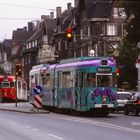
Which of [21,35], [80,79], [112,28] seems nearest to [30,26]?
[21,35]

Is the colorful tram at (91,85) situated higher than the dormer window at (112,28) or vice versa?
the dormer window at (112,28)

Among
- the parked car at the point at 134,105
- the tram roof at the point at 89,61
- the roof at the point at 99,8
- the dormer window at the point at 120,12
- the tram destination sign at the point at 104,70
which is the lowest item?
the parked car at the point at 134,105

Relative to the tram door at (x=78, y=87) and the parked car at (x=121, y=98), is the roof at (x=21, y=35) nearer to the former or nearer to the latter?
the parked car at (x=121, y=98)

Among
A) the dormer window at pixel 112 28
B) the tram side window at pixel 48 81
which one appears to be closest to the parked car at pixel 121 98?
the tram side window at pixel 48 81

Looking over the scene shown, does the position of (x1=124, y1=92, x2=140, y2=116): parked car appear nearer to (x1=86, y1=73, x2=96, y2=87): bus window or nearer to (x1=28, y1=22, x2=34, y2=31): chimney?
(x1=86, y1=73, x2=96, y2=87): bus window

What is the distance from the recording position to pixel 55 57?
107688 millimetres

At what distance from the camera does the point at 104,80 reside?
3394 centimetres

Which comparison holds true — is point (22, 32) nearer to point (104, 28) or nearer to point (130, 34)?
point (104, 28)

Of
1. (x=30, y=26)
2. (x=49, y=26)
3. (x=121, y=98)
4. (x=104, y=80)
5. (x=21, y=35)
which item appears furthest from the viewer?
(x=21, y=35)

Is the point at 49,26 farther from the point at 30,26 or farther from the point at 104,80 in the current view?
the point at 104,80

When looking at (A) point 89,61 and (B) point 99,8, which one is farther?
(B) point 99,8

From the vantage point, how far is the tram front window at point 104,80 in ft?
111

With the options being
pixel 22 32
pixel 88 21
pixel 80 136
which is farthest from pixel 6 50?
pixel 80 136

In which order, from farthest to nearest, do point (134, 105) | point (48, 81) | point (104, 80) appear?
point (48, 81) < point (134, 105) < point (104, 80)
